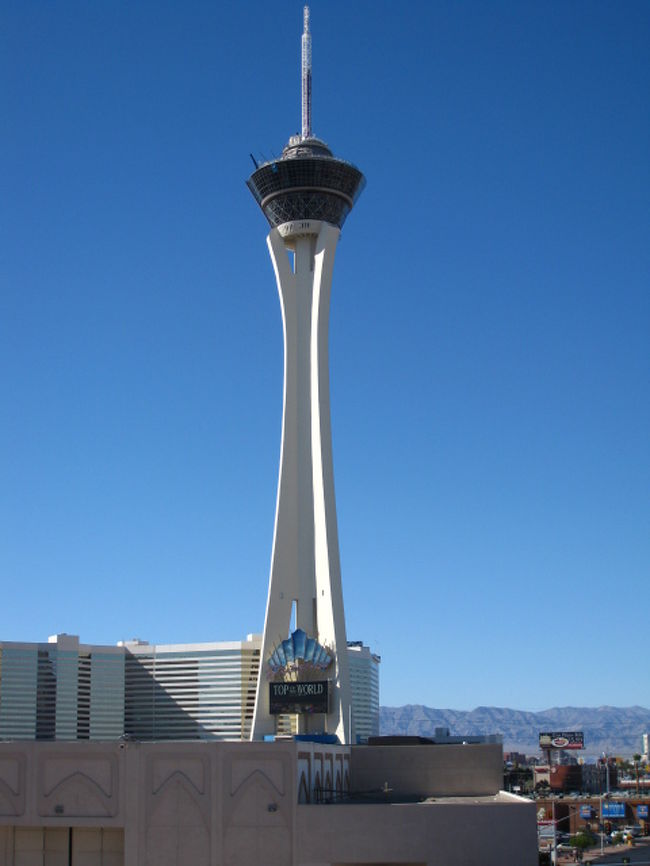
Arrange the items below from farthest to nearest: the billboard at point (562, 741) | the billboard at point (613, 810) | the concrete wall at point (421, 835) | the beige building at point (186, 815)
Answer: the billboard at point (562, 741), the billboard at point (613, 810), the concrete wall at point (421, 835), the beige building at point (186, 815)

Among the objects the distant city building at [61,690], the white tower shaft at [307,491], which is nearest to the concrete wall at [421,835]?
the white tower shaft at [307,491]

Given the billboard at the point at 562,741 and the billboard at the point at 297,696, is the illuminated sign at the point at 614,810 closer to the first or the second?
the billboard at the point at 562,741

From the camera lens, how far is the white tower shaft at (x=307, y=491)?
92.0 metres

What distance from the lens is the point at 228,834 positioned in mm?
51531

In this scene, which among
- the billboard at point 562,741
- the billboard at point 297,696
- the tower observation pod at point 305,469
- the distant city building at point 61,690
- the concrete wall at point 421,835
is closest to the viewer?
the concrete wall at point 421,835

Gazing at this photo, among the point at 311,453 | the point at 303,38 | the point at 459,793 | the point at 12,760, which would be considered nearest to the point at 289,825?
the point at 12,760

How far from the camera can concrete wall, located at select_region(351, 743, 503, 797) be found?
67.8 m

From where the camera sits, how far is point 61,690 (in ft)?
630

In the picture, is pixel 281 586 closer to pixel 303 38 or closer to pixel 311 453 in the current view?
pixel 311 453

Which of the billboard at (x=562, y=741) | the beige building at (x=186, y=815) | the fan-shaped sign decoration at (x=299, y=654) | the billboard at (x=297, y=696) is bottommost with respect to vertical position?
the billboard at (x=562, y=741)

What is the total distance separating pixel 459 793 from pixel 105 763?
77.6 ft

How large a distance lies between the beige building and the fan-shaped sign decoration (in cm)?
3691

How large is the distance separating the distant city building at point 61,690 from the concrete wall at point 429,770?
4939 inches

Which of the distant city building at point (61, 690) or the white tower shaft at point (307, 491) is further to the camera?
the distant city building at point (61, 690)
